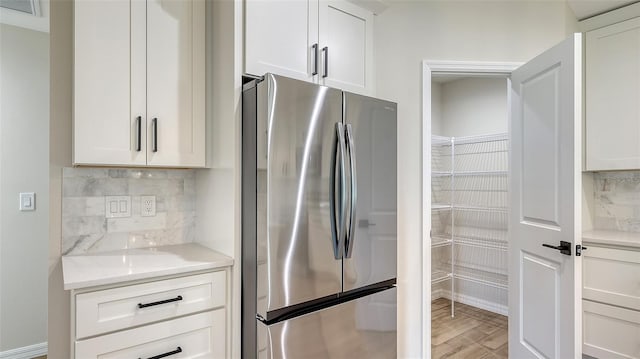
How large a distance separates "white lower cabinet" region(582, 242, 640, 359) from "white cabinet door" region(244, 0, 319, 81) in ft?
7.63

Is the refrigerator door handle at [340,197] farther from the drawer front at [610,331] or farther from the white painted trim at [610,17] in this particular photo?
the white painted trim at [610,17]

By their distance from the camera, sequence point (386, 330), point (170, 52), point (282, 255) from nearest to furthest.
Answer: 1. point (282, 255)
2. point (170, 52)
3. point (386, 330)

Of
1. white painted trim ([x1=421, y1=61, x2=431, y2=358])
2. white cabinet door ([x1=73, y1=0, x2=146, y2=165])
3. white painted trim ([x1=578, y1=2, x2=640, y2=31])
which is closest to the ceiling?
white painted trim ([x1=578, y1=2, x2=640, y2=31])

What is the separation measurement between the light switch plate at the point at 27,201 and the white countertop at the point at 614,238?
3.97 meters

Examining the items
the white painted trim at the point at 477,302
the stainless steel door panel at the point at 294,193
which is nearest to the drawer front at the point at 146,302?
the stainless steel door panel at the point at 294,193

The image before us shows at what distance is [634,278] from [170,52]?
123 inches

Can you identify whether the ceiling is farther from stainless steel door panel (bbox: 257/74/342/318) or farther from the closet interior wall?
stainless steel door panel (bbox: 257/74/342/318)

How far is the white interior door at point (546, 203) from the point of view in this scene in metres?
1.79

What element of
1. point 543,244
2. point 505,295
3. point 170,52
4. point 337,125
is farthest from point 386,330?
point 505,295

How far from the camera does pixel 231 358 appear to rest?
1.64 metres

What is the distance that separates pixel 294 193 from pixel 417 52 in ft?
4.82

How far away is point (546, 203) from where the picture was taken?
1999 mm

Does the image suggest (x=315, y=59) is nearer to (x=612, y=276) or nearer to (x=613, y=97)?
(x=613, y=97)

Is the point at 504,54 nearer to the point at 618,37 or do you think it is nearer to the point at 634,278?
the point at 618,37
